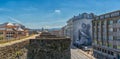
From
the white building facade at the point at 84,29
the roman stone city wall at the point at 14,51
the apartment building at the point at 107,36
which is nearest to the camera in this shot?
the roman stone city wall at the point at 14,51

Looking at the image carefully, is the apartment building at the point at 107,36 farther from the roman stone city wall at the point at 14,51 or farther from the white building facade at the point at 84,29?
the roman stone city wall at the point at 14,51

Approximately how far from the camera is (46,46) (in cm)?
1328

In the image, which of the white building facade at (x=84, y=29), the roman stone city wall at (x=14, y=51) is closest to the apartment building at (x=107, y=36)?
the white building facade at (x=84, y=29)

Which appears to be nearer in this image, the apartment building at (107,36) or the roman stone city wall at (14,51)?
the roman stone city wall at (14,51)

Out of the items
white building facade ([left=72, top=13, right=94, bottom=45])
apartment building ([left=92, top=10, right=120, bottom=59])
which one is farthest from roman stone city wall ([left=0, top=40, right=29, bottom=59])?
white building facade ([left=72, top=13, right=94, bottom=45])

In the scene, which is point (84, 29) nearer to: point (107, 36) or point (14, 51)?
point (107, 36)

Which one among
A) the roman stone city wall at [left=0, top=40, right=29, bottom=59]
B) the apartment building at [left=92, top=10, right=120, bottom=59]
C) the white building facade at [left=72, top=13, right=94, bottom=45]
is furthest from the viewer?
the white building facade at [left=72, top=13, right=94, bottom=45]

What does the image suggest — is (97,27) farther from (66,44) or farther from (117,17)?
(66,44)

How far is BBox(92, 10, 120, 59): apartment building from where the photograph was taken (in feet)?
184

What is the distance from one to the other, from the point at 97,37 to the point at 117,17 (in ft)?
62.2

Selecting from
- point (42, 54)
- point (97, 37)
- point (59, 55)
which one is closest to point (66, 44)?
point (59, 55)

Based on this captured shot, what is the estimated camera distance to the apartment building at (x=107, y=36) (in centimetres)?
5599

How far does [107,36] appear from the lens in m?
62.8

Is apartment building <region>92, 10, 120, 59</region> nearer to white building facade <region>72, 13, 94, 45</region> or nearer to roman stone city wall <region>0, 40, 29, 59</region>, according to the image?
white building facade <region>72, 13, 94, 45</region>
